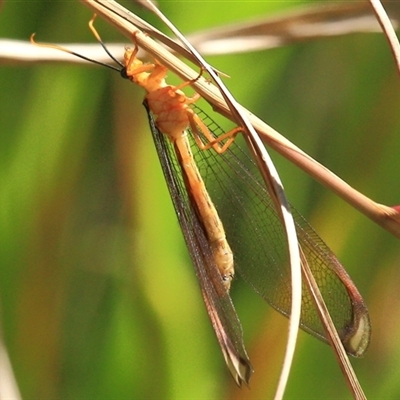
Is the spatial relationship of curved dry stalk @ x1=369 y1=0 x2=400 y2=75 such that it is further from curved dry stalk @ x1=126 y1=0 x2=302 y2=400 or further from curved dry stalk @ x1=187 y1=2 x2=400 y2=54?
curved dry stalk @ x1=187 y1=2 x2=400 y2=54

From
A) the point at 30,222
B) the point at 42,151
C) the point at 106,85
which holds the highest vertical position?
the point at 106,85

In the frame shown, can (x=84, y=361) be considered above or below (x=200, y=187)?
below

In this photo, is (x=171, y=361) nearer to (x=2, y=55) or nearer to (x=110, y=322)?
(x=110, y=322)

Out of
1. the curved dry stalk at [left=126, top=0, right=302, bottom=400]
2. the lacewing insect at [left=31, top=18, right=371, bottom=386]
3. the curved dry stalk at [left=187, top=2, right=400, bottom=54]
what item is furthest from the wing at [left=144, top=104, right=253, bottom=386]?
the curved dry stalk at [left=126, top=0, right=302, bottom=400]

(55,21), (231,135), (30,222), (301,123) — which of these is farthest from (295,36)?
(30,222)

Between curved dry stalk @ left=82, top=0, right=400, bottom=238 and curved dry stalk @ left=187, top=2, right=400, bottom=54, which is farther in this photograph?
curved dry stalk @ left=187, top=2, right=400, bottom=54

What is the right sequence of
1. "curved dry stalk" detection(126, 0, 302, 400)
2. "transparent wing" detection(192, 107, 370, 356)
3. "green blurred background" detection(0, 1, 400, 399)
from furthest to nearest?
"green blurred background" detection(0, 1, 400, 399) < "transparent wing" detection(192, 107, 370, 356) < "curved dry stalk" detection(126, 0, 302, 400)

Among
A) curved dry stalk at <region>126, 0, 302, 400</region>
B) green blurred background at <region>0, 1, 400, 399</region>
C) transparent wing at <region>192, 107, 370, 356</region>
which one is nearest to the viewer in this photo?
curved dry stalk at <region>126, 0, 302, 400</region>

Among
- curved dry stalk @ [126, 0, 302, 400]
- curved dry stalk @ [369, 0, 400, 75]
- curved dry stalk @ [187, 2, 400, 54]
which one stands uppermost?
curved dry stalk @ [187, 2, 400, 54]
